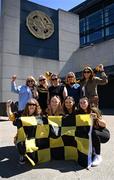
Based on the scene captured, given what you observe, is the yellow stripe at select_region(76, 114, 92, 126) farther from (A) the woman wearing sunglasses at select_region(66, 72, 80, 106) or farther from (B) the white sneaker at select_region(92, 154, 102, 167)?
(A) the woman wearing sunglasses at select_region(66, 72, 80, 106)

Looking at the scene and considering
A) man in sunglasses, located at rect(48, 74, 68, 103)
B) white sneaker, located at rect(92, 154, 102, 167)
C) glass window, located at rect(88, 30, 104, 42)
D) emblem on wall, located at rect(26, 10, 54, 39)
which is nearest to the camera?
white sneaker, located at rect(92, 154, 102, 167)

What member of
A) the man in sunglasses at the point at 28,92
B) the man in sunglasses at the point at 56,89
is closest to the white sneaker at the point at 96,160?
the man in sunglasses at the point at 56,89

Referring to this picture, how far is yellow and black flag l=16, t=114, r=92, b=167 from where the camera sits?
5.06 meters

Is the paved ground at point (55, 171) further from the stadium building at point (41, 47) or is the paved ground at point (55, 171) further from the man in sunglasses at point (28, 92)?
the stadium building at point (41, 47)

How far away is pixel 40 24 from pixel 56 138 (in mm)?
19788

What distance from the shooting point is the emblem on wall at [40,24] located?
23703mm

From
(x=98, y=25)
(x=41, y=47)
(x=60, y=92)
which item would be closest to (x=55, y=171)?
(x=60, y=92)

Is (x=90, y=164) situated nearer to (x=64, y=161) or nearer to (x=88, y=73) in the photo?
(x=64, y=161)

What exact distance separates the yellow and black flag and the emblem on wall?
62.5ft

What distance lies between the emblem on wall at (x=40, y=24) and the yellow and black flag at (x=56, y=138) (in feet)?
62.5

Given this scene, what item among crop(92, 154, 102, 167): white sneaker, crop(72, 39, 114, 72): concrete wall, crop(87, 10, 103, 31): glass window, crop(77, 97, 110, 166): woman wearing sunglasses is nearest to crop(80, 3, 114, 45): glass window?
crop(87, 10, 103, 31): glass window

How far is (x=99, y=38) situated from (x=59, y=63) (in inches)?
528

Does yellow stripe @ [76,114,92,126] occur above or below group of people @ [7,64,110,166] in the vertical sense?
below

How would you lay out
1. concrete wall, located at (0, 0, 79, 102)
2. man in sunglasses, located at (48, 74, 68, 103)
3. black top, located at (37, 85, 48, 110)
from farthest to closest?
concrete wall, located at (0, 0, 79, 102) → black top, located at (37, 85, 48, 110) → man in sunglasses, located at (48, 74, 68, 103)
